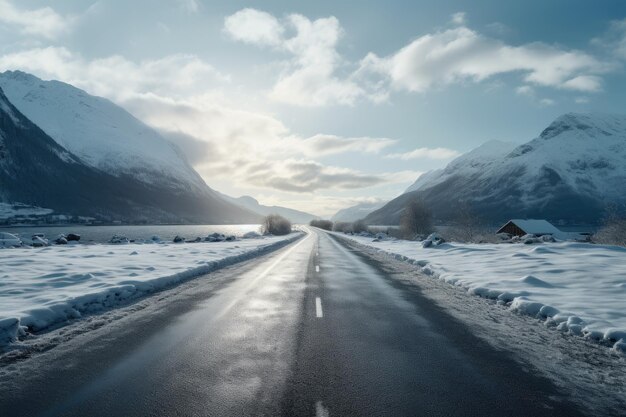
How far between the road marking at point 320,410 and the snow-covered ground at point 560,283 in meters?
5.81

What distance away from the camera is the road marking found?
406cm

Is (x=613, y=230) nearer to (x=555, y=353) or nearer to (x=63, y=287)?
(x=555, y=353)

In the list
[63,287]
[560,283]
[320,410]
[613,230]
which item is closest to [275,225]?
[613,230]

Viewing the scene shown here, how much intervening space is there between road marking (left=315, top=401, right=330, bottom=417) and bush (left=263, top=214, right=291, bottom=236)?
84.6 metres

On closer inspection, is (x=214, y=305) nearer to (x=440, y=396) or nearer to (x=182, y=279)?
(x=182, y=279)

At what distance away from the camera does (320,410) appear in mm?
4164

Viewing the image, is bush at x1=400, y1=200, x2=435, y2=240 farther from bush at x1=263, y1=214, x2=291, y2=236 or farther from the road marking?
the road marking

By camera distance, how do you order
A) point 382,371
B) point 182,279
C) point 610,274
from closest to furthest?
point 382,371
point 610,274
point 182,279

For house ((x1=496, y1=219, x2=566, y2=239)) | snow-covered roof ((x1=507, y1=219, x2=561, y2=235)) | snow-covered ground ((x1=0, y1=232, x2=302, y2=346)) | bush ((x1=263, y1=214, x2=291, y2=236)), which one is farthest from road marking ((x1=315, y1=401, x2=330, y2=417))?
bush ((x1=263, y1=214, x2=291, y2=236))

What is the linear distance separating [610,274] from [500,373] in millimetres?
11080

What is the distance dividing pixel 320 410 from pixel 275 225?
86.3 m

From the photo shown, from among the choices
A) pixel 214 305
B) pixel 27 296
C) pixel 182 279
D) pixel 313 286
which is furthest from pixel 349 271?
pixel 27 296

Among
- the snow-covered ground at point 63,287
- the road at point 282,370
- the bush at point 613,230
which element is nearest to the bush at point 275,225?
the bush at point 613,230

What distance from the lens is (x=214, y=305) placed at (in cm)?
1023
